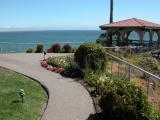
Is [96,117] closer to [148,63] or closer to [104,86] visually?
[104,86]

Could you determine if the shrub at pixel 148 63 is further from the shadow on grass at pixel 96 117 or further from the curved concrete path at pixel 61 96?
the shadow on grass at pixel 96 117

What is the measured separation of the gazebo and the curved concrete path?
14823 mm

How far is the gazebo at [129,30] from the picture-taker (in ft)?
116

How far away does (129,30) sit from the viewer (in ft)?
118

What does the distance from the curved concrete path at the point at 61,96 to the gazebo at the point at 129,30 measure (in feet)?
48.6

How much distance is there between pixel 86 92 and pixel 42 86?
2.15 m

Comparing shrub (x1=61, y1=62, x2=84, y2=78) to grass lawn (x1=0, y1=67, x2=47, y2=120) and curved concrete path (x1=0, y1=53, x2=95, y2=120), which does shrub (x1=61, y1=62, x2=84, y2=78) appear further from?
grass lawn (x1=0, y1=67, x2=47, y2=120)

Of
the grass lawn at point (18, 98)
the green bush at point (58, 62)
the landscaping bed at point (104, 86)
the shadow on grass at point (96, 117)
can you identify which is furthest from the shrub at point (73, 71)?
the shadow on grass at point (96, 117)

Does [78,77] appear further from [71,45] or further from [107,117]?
[71,45]

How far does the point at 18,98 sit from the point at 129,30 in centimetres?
2283

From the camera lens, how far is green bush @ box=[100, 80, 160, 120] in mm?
10438

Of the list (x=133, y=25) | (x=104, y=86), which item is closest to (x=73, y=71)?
(x=104, y=86)

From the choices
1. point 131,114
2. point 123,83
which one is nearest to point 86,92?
point 123,83

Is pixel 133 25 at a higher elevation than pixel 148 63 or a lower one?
higher
